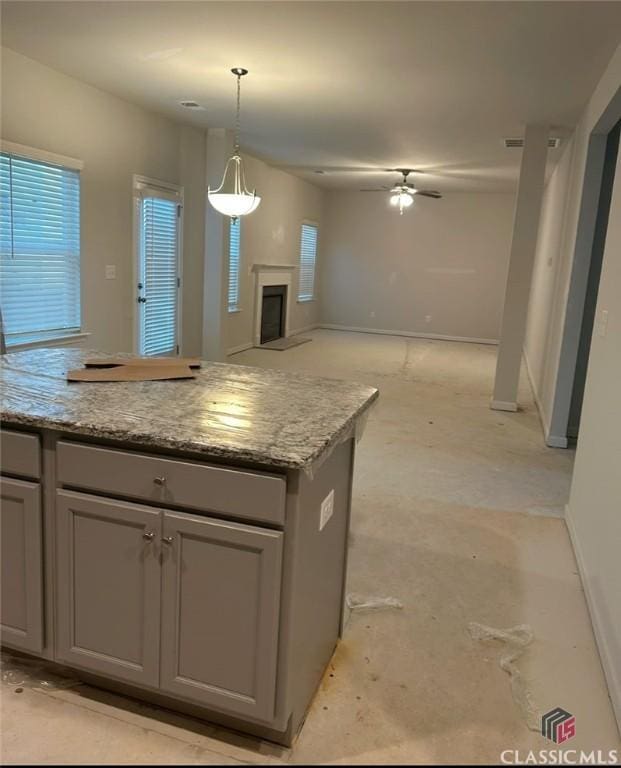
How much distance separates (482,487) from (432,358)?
5.10 meters

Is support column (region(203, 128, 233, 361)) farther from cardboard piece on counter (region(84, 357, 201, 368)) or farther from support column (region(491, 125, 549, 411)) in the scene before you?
cardboard piece on counter (region(84, 357, 201, 368))

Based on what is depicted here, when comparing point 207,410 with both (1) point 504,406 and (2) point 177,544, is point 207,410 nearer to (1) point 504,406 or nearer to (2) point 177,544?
(2) point 177,544

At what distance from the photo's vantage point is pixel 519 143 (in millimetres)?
6086

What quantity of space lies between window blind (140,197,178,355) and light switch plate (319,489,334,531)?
4372mm

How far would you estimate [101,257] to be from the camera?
509 cm

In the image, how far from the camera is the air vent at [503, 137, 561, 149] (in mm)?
5907

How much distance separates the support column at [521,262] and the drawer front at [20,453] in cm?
475

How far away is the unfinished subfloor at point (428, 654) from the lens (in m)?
1.66

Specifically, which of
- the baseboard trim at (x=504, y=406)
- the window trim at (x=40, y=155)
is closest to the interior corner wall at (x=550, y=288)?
the baseboard trim at (x=504, y=406)

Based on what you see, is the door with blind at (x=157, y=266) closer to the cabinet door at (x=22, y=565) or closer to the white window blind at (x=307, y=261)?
the cabinet door at (x=22, y=565)

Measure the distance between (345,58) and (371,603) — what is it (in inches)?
133

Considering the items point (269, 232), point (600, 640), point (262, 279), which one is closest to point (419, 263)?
point (269, 232)

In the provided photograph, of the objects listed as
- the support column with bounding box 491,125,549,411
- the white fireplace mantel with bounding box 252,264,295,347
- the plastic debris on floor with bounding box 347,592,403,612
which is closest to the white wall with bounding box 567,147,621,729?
the plastic debris on floor with bounding box 347,592,403,612

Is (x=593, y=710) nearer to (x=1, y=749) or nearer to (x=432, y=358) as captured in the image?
(x=1, y=749)
